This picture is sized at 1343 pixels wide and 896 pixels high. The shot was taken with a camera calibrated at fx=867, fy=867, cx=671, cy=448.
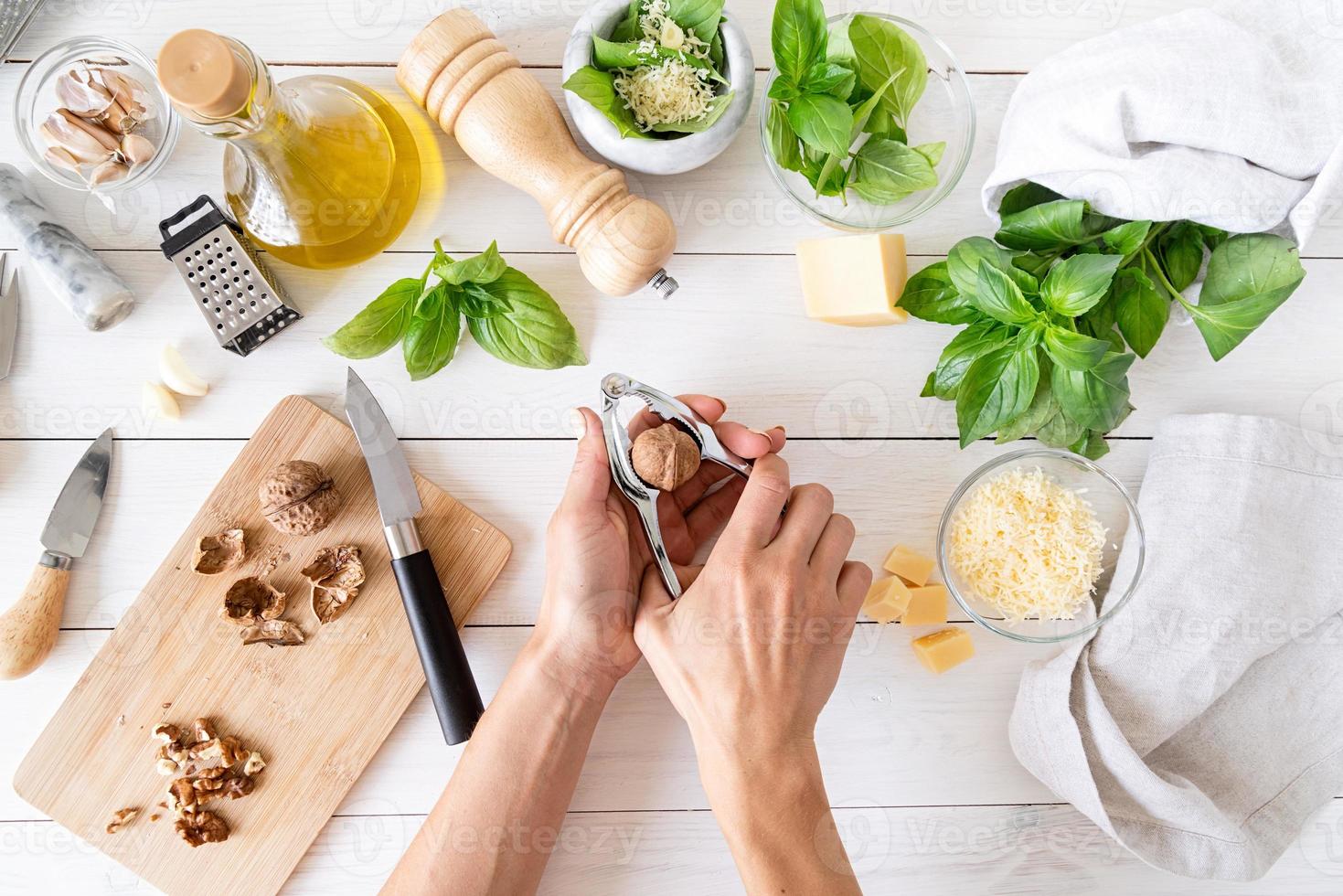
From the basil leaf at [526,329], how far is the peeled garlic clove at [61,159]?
47 cm

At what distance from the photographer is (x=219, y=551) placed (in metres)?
1.04

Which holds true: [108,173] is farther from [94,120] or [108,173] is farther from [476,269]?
[476,269]

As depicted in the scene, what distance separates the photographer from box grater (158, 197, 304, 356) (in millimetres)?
1008

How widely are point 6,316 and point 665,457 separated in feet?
2.71

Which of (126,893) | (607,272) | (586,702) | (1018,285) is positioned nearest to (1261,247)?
(1018,285)

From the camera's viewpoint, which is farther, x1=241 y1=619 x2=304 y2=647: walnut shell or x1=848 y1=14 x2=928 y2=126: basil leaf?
x1=241 y1=619 x2=304 y2=647: walnut shell

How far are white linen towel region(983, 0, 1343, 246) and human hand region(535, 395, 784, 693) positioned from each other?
0.44 m

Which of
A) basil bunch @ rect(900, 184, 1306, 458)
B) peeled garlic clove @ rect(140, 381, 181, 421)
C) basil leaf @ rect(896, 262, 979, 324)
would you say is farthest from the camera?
peeled garlic clove @ rect(140, 381, 181, 421)

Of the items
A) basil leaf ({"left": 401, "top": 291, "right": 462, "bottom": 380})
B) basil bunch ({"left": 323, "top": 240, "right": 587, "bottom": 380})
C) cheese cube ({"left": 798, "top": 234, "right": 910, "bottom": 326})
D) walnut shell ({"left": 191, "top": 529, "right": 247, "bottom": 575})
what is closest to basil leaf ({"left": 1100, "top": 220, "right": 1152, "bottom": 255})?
cheese cube ({"left": 798, "top": 234, "right": 910, "bottom": 326})

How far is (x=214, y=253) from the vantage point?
3.32ft

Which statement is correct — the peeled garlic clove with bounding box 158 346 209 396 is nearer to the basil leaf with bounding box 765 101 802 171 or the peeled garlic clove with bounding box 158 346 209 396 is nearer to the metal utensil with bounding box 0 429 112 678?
the metal utensil with bounding box 0 429 112 678

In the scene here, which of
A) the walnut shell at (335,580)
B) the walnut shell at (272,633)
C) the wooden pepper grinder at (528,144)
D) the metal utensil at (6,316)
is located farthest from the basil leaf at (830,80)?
the metal utensil at (6,316)

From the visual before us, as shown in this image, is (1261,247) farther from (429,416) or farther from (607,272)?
(429,416)

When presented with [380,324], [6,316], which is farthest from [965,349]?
[6,316]
